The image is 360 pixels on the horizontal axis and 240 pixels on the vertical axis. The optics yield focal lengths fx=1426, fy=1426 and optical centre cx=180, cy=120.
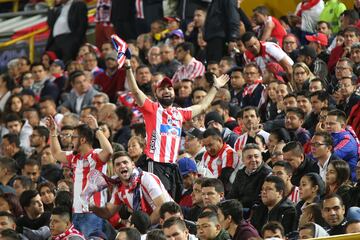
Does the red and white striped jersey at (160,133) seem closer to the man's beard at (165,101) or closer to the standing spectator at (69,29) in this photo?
the man's beard at (165,101)

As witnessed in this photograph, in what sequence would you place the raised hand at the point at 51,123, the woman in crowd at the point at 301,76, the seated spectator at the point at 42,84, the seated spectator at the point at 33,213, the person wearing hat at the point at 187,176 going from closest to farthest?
the person wearing hat at the point at 187,176, the seated spectator at the point at 33,213, the raised hand at the point at 51,123, the woman in crowd at the point at 301,76, the seated spectator at the point at 42,84

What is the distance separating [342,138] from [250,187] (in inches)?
46.1

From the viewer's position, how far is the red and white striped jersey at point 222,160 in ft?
52.3

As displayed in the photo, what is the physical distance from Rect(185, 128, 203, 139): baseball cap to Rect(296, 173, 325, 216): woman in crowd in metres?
2.84

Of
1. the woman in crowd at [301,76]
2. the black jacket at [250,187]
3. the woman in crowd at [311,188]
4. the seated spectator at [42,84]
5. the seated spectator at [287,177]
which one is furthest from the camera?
the seated spectator at [42,84]

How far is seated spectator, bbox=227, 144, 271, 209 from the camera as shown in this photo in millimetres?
15008

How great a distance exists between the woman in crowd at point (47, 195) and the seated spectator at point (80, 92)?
4296 millimetres

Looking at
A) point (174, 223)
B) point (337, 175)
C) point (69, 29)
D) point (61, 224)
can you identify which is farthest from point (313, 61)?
point (69, 29)

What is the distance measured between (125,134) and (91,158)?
2.70 meters

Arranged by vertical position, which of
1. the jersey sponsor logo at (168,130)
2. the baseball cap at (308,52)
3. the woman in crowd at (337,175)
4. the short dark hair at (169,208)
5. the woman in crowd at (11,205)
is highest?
the woman in crowd at (337,175)

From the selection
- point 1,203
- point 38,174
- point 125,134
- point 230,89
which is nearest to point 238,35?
point 230,89

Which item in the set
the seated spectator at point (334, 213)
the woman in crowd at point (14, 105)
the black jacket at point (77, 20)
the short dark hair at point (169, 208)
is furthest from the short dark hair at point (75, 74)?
the seated spectator at point (334, 213)

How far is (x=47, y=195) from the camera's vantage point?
16344 mm

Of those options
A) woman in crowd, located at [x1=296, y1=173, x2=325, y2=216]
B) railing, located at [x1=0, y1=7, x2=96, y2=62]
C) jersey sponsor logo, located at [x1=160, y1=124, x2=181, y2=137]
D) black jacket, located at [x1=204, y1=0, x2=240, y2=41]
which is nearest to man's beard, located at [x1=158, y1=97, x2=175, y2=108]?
jersey sponsor logo, located at [x1=160, y1=124, x2=181, y2=137]
